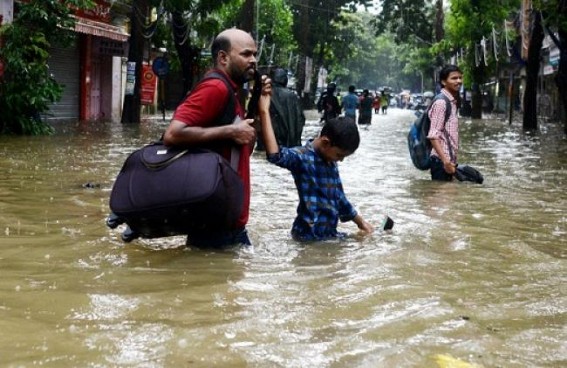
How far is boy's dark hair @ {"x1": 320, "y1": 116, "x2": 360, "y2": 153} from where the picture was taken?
4.92m

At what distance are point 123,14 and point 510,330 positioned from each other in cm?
2529

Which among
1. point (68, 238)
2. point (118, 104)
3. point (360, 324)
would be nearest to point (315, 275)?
point (360, 324)

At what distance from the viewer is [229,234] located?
4.56 m

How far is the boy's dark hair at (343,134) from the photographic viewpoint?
492cm

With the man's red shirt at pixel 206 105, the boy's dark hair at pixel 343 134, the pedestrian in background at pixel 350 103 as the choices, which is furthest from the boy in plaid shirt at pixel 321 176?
the pedestrian in background at pixel 350 103

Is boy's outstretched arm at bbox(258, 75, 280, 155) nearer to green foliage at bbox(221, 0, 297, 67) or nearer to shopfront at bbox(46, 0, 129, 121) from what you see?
shopfront at bbox(46, 0, 129, 121)

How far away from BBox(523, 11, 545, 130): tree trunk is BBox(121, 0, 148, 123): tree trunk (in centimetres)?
1055

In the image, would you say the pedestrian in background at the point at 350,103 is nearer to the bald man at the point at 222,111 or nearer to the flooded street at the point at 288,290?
the flooded street at the point at 288,290

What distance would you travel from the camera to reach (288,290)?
403 cm

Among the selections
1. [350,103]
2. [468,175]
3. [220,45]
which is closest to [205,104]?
[220,45]

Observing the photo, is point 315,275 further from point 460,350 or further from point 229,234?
point 460,350

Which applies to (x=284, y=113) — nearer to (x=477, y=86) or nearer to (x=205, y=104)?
(x=205, y=104)

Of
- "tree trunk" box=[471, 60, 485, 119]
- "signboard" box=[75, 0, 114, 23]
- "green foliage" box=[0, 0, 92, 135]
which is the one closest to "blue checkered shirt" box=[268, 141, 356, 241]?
"green foliage" box=[0, 0, 92, 135]

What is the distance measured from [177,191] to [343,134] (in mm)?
1297
